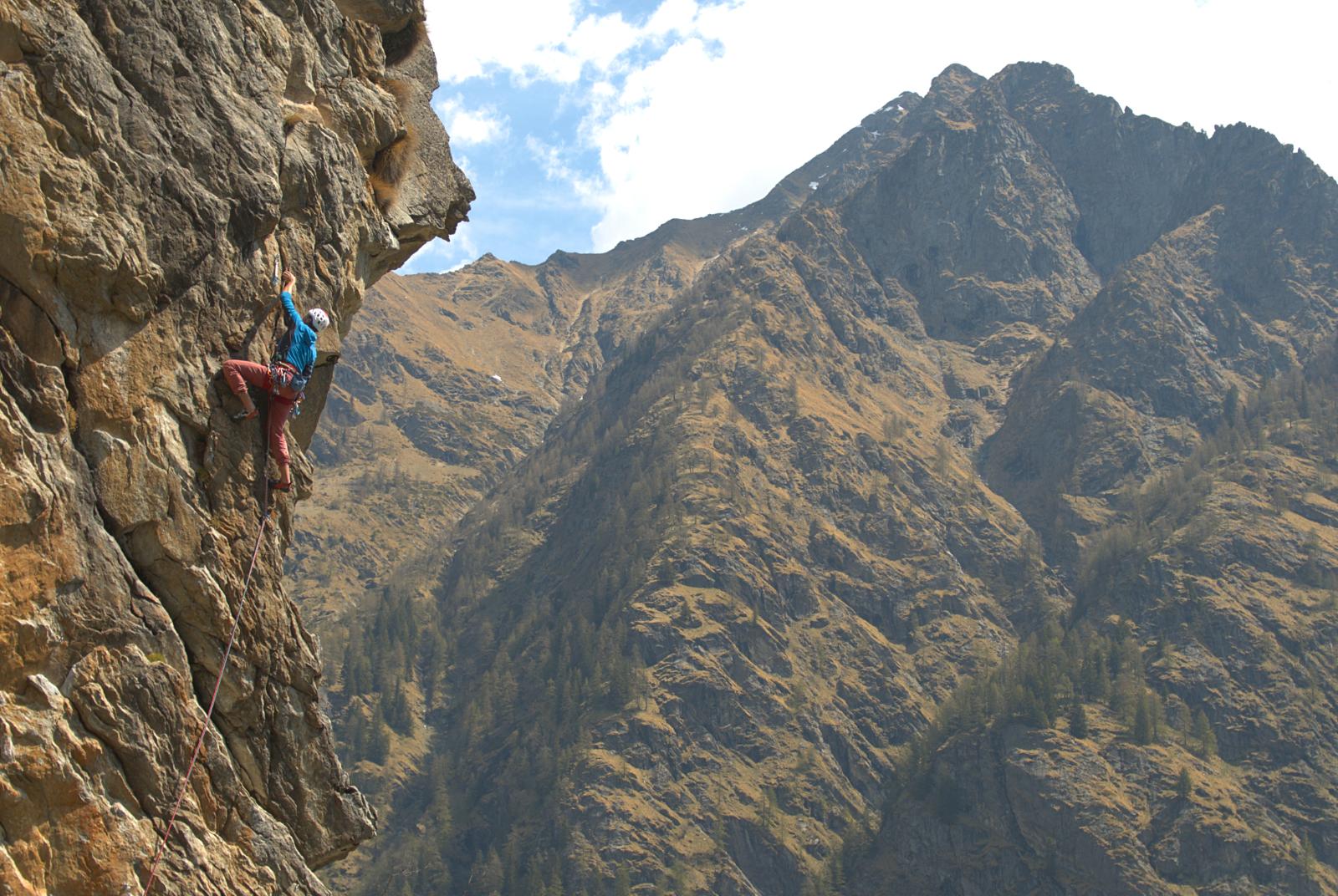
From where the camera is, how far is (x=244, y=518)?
19.8 meters

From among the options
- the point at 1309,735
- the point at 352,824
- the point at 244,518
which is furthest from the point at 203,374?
the point at 1309,735

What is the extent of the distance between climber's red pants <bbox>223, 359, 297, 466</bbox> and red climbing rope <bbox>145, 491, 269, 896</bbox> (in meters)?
0.61

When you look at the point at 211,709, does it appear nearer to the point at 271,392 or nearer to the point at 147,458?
the point at 147,458

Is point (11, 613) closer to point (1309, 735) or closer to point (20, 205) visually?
point (20, 205)

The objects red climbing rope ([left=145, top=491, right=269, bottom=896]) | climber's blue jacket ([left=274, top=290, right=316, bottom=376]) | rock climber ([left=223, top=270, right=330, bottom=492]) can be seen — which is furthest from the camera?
climber's blue jacket ([left=274, top=290, right=316, bottom=376])

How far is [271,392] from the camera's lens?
66.7 feet

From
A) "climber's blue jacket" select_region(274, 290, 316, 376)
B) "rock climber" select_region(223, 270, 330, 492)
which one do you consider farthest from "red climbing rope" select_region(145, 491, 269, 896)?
"climber's blue jacket" select_region(274, 290, 316, 376)

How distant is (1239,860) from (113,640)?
183 meters

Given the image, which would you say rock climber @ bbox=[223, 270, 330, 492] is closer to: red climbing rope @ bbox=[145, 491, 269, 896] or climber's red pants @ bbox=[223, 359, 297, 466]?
climber's red pants @ bbox=[223, 359, 297, 466]

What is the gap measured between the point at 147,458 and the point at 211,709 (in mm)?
3290

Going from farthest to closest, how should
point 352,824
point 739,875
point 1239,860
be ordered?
point 739,875, point 1239,860, point 352,824

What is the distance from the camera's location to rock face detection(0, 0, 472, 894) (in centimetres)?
1591

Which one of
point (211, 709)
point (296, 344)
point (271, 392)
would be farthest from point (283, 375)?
point (211, 709)

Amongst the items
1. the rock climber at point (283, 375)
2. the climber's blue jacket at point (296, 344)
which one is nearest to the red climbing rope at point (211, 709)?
the rock climber at point (283, 375)
